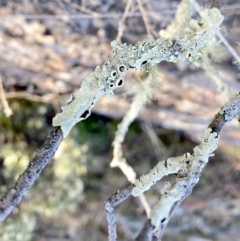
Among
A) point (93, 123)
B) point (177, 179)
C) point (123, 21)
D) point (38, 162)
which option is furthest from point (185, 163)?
point (93, 123)

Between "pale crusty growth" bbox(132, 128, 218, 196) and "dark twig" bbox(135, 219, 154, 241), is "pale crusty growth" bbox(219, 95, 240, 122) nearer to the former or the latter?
"pale crusty growth" bbox(132, 128, 218, 196)

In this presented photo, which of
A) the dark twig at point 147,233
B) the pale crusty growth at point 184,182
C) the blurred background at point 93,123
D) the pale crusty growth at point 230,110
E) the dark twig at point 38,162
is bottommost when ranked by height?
the dark twig at point 147,233

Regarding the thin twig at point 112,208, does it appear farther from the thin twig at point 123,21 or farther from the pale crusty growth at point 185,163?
the thin twig at point 123,21

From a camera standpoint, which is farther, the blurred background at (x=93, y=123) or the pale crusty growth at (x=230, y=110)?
the blurred background at (x=93, y=123)

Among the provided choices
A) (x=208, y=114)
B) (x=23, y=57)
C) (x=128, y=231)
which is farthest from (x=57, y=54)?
(x=128, y=231)

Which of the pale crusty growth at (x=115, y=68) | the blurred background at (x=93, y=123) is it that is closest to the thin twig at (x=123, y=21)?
the blurred background at (x=93, y=123)

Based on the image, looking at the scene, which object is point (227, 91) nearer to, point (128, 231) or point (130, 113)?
point (130, 113)
